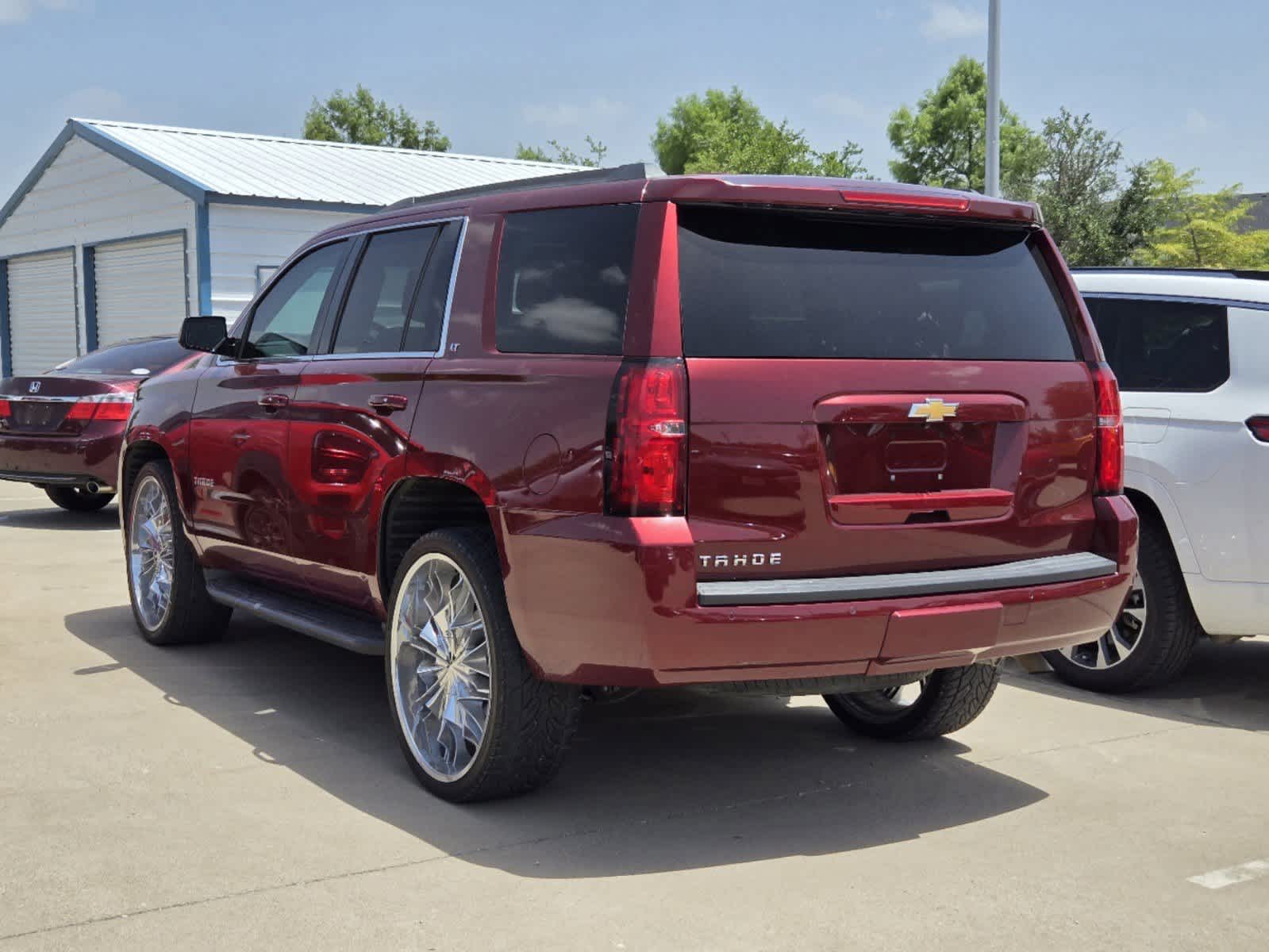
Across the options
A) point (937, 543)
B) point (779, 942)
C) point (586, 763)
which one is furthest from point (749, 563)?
point (586, 763)

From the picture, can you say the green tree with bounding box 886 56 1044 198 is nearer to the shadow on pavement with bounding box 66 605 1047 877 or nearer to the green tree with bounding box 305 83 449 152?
the green tree with bounding box 305 83 449 152

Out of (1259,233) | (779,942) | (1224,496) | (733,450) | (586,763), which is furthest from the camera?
(1259,233)

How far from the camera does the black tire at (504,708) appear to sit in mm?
4383

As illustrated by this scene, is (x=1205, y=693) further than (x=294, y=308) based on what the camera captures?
Yes

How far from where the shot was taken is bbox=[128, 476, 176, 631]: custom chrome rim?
274 inches

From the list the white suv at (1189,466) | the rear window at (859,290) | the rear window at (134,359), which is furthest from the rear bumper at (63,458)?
the rear window at (859,290)

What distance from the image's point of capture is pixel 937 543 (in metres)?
4.28

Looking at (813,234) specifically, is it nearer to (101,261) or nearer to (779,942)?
(779,942)

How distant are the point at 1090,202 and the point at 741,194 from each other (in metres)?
39.0

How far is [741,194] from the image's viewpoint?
4148 mm

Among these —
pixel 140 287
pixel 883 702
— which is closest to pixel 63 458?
pixel 883 702

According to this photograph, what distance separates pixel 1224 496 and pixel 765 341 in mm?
2770

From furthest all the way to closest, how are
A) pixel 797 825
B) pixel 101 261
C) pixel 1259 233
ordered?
pixel 1259 233, pixel 101 261, pixel 797 825

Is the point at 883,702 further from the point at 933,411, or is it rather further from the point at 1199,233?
the point at 1199,233
